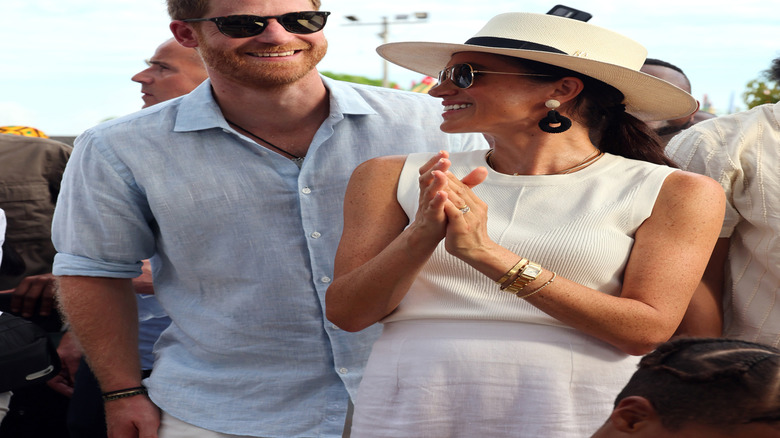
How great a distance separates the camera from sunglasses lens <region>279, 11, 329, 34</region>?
2.84 meters

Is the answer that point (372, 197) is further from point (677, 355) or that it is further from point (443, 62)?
point (677, 355)

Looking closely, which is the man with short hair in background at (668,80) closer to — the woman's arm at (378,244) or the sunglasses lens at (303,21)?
the sunglasses lens at (303,21)

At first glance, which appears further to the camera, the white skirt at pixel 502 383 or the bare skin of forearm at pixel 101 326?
the bare skin of forearm at pixel 101 326

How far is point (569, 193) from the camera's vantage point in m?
2.37

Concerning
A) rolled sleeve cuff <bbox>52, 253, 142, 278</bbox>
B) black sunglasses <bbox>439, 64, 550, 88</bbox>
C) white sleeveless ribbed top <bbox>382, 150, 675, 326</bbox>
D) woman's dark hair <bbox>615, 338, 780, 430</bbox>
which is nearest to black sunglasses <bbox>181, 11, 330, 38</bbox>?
black sunglasses <bbox>439, 64, 550, 88</bbox>

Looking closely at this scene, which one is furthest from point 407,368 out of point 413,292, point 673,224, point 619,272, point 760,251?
point 760,251

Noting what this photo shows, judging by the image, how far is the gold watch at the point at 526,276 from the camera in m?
2.08

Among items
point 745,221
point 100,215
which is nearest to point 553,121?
point 745,221

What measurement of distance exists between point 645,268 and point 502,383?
477 mm

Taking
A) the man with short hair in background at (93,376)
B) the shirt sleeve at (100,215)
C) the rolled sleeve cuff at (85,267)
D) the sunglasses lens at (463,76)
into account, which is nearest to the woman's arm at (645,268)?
the sunglasses lens at (463,76)

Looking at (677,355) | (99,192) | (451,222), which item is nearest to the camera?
(677,355)

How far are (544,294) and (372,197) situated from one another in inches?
23.7

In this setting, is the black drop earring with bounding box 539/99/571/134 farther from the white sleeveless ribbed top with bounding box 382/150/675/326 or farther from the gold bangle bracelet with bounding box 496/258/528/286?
the gold bangle bracelet with bounding box 496/258/528/286

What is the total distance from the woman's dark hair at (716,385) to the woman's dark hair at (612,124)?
3.06ft
